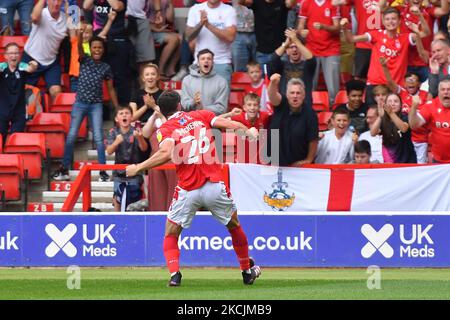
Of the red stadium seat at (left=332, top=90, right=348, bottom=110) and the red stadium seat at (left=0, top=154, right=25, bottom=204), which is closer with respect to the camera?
the red stadium seat at (left=0, top=154, right=25, bottom=204)

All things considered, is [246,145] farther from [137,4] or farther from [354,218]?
[137,4]

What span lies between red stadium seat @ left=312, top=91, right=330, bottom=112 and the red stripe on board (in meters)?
2.79

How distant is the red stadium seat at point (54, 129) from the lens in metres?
18.9

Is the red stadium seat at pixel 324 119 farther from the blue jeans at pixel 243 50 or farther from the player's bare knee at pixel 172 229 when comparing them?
the player's bare knee at pixel 172 229

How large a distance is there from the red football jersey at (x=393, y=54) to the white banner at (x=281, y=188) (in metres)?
2.80

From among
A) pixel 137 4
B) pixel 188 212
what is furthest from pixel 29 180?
pixel 188 212

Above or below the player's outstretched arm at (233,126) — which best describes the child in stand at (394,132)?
below

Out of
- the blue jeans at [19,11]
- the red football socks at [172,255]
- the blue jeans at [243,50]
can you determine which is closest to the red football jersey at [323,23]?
the blue jeans at [243,50]

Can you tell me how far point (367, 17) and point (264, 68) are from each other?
6.00 feet

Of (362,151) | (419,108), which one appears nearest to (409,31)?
(419,108)

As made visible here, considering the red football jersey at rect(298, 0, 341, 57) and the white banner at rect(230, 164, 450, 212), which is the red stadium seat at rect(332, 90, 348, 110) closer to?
the red football jersey at rect(298, 0, 341, 57)

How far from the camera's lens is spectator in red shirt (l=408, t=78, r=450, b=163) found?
1594 centimetres

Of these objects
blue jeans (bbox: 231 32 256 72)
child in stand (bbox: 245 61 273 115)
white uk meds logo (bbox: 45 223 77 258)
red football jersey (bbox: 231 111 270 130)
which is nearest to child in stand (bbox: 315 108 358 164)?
red football jersey (bbox: 231 111 270 130)
